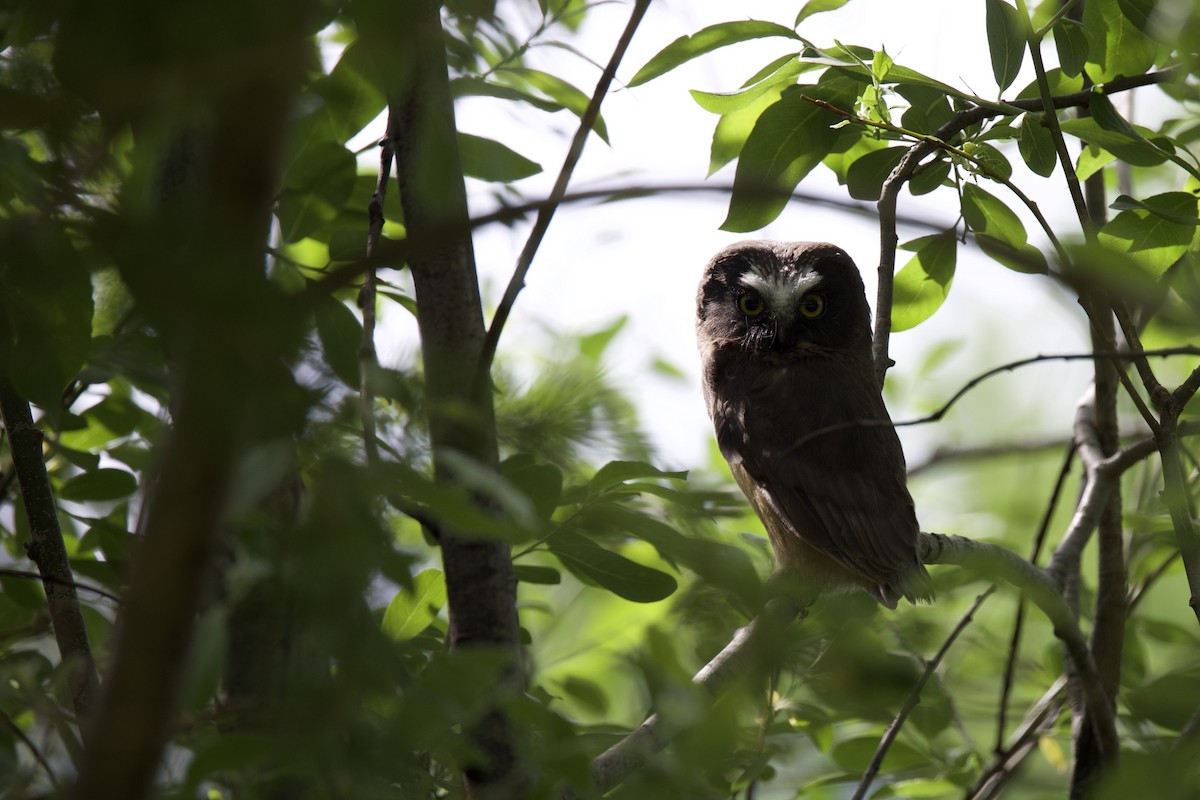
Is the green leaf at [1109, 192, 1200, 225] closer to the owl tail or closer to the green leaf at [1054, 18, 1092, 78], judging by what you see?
the green leaf at [1054, 18, 1092, 78]

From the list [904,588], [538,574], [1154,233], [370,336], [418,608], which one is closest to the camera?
[370,336]

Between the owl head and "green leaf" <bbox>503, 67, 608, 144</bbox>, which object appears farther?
the owl head

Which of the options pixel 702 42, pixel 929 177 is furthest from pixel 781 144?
pixel 929 177

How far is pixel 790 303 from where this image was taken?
13.1ft

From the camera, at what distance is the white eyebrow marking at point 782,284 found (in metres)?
4.00

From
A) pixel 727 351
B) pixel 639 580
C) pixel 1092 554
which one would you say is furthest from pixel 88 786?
pixel 1092 554

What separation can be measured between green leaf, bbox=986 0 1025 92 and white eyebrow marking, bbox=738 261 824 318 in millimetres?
1902

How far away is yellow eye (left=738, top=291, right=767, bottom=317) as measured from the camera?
13.4ft

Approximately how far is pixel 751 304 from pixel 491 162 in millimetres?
2141

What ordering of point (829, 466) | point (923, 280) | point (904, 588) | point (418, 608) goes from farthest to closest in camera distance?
1. point (829, 466)
2. point (904, 588)
3. point (923, 280)
4. point (418, 608)

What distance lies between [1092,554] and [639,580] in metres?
4.73

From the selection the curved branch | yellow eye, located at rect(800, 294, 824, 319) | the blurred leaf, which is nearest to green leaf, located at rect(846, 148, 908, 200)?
the curved branch

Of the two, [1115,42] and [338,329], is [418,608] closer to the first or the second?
[338,329]

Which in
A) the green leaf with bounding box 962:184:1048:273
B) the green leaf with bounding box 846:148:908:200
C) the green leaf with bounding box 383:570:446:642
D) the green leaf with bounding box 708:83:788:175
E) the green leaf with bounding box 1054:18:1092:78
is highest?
the green leaf with bounding box 708:83:788:175
